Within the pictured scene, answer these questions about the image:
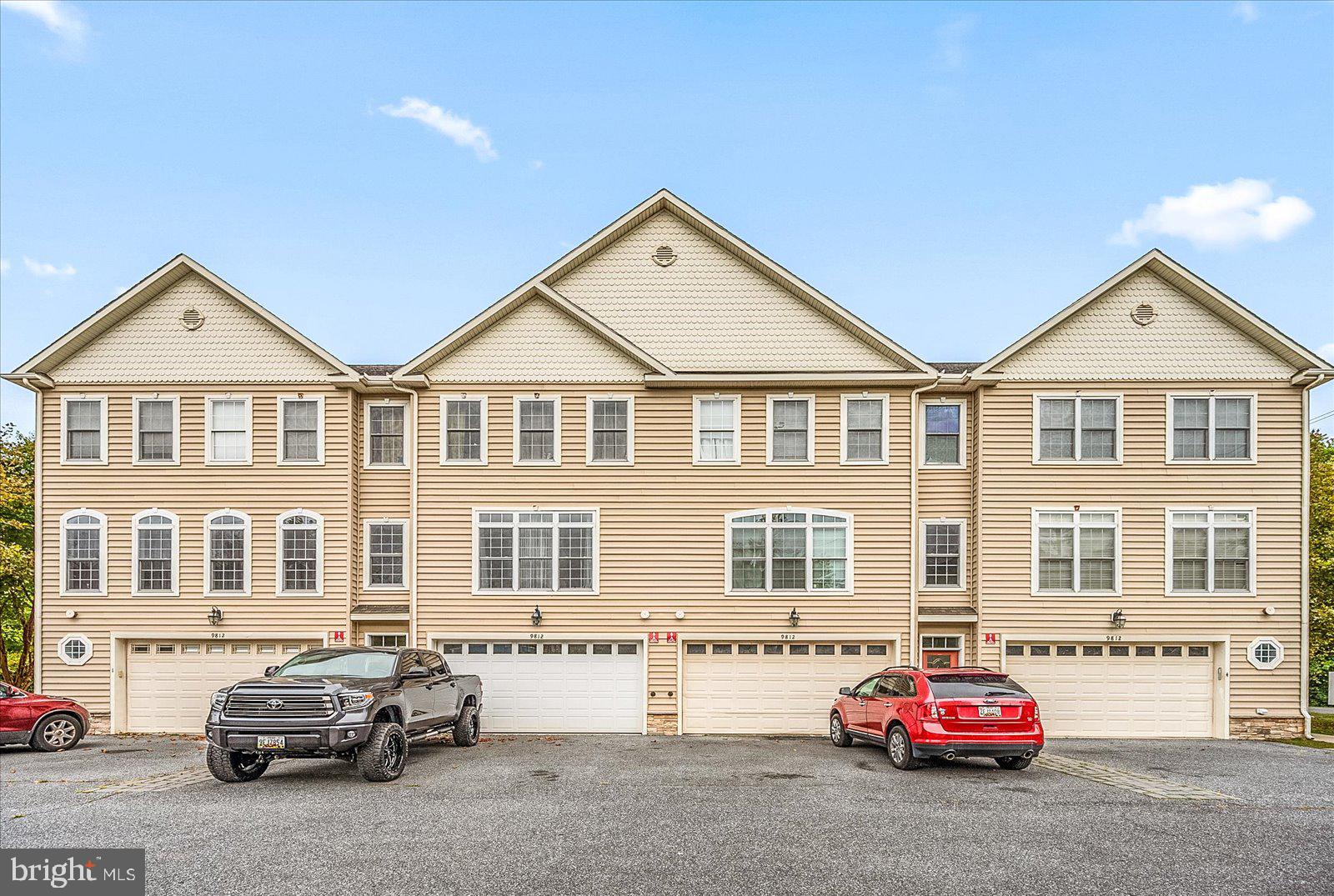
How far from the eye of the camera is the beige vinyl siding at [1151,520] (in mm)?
19391

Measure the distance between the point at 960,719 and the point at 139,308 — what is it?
60.1 feet

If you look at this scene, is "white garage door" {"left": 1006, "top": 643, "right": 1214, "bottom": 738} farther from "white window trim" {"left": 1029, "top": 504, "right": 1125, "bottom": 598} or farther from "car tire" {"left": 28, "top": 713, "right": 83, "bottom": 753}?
"car tire" {"left": 28, "top": 713, "right": 83, "bottom": 753}

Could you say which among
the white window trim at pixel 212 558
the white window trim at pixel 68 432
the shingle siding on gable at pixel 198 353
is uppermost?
the shingle siding on gable at pixel 198 353

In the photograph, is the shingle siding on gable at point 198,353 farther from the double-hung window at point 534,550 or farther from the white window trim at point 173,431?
the double-hung window at point 534,550

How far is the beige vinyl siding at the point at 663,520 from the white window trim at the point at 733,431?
3.6 inches

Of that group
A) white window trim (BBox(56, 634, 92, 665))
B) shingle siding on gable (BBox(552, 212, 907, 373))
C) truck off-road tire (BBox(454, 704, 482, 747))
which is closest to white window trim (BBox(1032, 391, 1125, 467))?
shingle siding on gable (BBox(552, 212, 907, 373))

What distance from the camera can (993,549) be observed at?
19.5m

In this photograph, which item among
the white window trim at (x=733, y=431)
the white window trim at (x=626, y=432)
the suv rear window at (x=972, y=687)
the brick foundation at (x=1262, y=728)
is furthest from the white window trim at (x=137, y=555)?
the brick foundation at (x=1262, y=728)

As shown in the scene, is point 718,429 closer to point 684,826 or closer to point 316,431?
point 316,431

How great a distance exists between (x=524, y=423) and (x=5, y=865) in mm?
12641

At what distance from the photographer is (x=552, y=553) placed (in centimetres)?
1978

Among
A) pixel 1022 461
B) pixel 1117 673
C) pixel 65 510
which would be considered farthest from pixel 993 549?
pixel 65 510

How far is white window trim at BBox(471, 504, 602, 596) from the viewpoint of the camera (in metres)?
19.7

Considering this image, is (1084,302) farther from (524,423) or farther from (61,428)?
(61,428)
